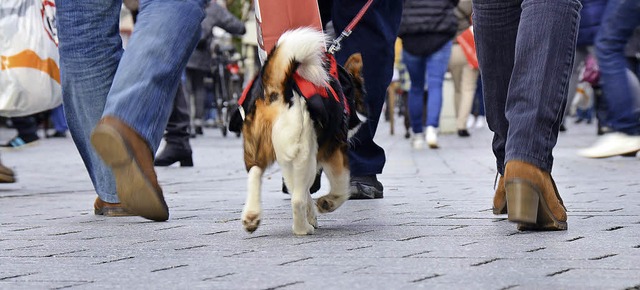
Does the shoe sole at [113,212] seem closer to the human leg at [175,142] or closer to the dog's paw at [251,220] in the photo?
the dog's paw at [251,220]

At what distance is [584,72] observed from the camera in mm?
18047

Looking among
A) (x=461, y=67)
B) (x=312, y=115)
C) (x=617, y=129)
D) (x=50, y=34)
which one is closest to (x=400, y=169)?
(x=617, y=129)

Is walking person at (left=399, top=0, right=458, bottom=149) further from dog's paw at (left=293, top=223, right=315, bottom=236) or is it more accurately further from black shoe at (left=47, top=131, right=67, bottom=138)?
dog's paw at (left=293, top=223, right=315, bottom=236)

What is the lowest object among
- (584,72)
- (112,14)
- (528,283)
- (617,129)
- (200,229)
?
(584,72)

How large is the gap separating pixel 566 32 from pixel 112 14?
1703mm

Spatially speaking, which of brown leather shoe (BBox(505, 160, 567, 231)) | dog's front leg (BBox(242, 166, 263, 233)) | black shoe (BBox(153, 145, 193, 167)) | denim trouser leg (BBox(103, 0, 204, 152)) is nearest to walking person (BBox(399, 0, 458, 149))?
black shoe (BBox(153, 145, 193, 167))

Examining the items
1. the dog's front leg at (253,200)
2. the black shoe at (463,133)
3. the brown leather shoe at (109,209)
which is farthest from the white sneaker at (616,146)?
the black shoe at (463,133)

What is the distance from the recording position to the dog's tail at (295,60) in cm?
380

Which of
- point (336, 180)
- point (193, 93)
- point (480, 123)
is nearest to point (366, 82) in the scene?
point (336, 180)

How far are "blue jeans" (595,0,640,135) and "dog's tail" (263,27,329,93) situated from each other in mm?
5503

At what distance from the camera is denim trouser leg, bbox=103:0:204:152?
409 centimetres

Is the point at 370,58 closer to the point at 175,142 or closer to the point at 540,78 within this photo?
the point at 540,78

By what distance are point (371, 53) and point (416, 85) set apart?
781cm

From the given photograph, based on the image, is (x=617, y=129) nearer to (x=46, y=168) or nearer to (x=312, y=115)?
(x=46, y=168)
